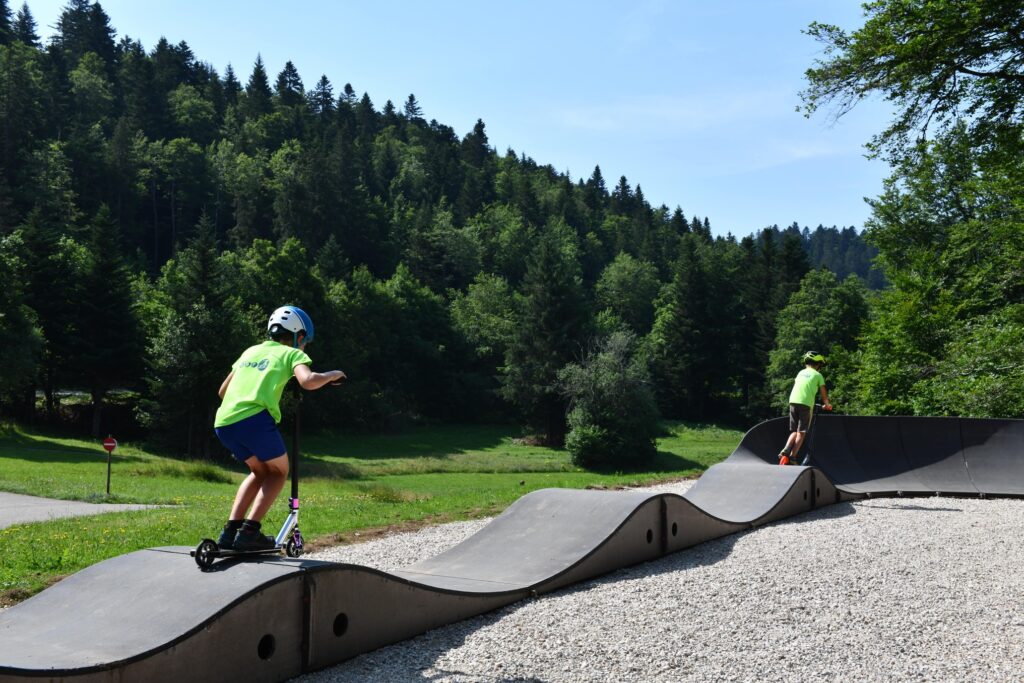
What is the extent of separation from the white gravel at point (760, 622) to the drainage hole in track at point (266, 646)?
0.36 m

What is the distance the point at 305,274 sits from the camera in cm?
7150

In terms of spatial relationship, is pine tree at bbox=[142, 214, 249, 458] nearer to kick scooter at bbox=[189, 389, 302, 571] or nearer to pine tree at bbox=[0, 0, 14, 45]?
kick scooter at bbox=[189, 389, 302, 571]

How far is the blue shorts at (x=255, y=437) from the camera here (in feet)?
19.3

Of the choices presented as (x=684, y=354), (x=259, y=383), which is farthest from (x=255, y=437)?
(x=684, y=354)

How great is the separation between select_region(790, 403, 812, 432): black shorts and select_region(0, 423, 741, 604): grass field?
16.2ft

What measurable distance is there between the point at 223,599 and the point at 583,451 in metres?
49.6


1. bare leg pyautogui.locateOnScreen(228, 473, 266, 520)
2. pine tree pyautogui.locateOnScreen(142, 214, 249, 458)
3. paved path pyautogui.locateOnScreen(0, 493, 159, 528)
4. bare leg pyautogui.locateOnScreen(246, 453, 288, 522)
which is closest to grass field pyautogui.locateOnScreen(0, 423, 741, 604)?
paved path pyautogui.locateOnScreen(0, 493, 159, 528)

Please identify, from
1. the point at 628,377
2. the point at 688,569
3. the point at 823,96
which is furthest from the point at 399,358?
the point at 688,569

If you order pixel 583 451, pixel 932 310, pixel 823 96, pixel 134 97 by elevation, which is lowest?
pixel 583 451

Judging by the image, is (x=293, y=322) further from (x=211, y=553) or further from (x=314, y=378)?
(x=211, y=553)

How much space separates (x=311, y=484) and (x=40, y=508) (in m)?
13.7

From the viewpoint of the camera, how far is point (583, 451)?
54.2 meters

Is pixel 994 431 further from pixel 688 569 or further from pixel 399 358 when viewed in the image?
pixel 399 358

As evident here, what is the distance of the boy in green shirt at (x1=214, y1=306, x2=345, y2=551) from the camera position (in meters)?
5.89
